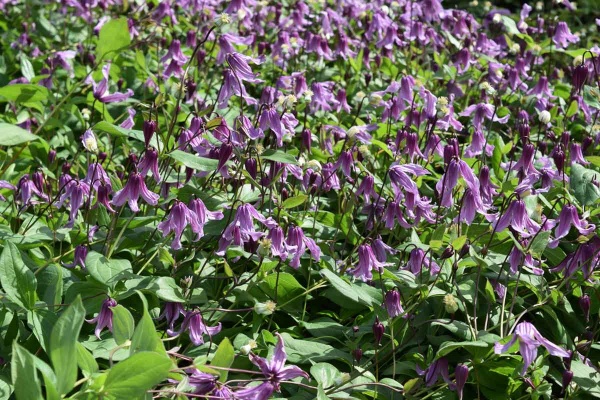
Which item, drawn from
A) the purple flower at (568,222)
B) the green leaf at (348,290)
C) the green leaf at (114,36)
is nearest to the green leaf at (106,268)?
the green leaf at (348,290)

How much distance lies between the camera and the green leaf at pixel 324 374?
191 cm

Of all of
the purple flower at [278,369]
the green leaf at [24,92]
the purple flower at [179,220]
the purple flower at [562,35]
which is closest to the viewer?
the purple flower at [278,369]

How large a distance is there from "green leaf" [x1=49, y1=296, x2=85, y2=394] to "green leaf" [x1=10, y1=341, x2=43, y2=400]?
38 mm

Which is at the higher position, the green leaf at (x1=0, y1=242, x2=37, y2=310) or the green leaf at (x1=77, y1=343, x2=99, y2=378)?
the green leaf at (x1=77, y1=343, x2=99, y2=378)

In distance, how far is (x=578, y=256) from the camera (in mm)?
2240

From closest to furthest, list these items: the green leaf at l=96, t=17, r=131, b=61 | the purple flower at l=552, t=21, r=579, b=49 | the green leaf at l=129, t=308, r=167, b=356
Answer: the green leaf at l=129, t=308, r=167, b=356, the green leaf at l=96, t=17, r=131, b=61, the purple flower at l=552, t=21, r=579, b=49

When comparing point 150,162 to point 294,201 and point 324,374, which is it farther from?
point 324,374

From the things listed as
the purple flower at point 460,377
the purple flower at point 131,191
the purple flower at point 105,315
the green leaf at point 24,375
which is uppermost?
the green leaf at point 24,375

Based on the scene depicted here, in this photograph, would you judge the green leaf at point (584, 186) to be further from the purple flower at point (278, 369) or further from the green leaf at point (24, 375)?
the green leaf at point (24, 375)

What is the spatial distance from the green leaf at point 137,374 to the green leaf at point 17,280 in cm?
53

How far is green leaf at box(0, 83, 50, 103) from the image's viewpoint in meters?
2.69

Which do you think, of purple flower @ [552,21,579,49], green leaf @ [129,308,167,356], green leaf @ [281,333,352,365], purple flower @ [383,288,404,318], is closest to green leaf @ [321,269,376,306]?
purple flower @ [383,288,404,318]

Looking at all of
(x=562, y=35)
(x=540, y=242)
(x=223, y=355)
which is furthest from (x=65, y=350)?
(x=562, y=35)

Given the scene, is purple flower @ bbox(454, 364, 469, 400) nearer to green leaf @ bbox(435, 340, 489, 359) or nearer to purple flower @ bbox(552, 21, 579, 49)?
green leaf @ bbox(435, 340, 489, 359)
